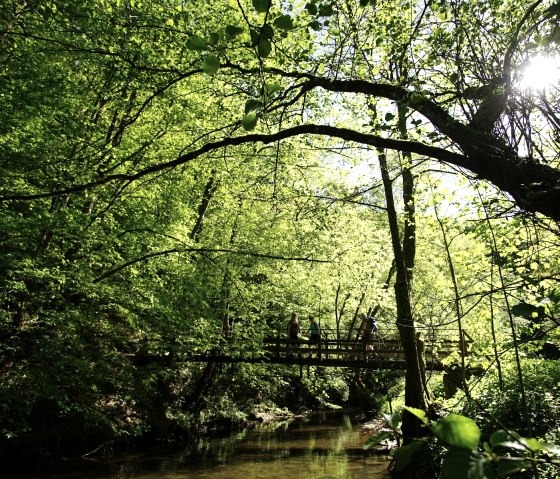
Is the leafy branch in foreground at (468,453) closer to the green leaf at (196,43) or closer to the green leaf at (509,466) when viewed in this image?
the green leaf at (509,466)

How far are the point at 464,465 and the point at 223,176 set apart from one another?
1270cm

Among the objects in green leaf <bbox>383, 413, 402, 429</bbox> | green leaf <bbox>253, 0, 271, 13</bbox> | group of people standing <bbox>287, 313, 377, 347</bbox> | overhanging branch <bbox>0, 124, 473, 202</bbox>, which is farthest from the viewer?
group of people standing <bbox>287, 313, 377, 347</bbox>

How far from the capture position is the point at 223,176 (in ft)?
42.6

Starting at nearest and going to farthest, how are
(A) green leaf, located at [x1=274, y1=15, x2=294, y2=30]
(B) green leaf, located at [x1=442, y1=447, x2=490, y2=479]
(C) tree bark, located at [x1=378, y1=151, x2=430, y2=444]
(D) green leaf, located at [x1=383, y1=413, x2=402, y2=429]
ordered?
1. (B) green leaf, located at [x1=442, y1=447, x2=490, y2=479]
2. (D) green leaf, located at [x1=383, y1=413, x2=402, y2=429]
3. (A) green leaf, located at [x1=274, y1=15, x2=294, y2=30]
4. (C) tree bark, located at [x1=378, y1=151, x2=430, y2=444]

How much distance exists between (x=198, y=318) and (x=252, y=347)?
204cm

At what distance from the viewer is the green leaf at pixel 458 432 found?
0.71 m

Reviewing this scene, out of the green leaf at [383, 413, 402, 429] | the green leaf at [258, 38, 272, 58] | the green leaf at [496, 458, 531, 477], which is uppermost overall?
the green leaf at [258, 38, 272, 58]

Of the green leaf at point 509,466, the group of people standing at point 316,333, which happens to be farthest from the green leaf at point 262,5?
the group of people standing at point 316,333

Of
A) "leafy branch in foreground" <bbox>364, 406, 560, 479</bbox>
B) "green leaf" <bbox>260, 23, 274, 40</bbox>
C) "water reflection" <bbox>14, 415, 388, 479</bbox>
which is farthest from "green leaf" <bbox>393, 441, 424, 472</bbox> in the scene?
"water reflection" <bbox>14, 415, 388, 479</bbox>

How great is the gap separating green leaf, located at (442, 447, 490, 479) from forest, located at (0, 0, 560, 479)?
46.1 inches

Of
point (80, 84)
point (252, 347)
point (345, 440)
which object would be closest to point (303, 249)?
point (252, 347)

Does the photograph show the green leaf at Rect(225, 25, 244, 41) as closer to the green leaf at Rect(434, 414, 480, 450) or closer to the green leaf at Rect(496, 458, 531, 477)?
the green leaf at Rect(434, 414, 480, 450)

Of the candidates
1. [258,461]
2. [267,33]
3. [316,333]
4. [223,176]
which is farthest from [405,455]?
[316,333]

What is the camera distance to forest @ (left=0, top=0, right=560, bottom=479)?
3.26 metres
